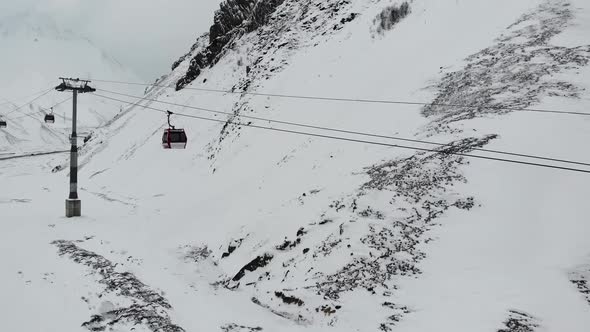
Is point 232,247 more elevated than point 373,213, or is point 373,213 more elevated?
point 373,213

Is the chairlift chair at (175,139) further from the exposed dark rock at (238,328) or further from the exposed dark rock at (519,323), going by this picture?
the exposed dark rock at (519,323)

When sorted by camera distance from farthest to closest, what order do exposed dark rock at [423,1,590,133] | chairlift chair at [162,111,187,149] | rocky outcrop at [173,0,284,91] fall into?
rocky outcrop at [173,0,284,91], chairlift chair at [162,111,187,149], exposed dark rock at [423,1,590,133]

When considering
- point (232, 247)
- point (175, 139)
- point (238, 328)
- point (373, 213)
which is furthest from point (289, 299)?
point (175, 139)

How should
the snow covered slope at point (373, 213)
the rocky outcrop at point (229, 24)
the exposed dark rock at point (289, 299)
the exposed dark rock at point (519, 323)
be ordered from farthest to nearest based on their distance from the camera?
the rocky outcrop at point (229, 24) < the exposed dark rock at point (289, 299) < the snow covered slope at point (373, 213) < the exposed dark rock at point (519, 323)

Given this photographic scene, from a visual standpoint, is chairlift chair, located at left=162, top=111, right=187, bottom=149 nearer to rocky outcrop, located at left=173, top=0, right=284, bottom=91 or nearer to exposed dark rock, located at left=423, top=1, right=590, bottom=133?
exposed dark rock, located at left=423, top=1, right=590, bottom=133

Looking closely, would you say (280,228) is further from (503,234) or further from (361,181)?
(503,234)

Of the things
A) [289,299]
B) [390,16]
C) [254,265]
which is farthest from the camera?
[390,16]

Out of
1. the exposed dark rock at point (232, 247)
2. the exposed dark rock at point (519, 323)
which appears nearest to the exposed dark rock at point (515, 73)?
the exposed dark rock at point (519, 323)

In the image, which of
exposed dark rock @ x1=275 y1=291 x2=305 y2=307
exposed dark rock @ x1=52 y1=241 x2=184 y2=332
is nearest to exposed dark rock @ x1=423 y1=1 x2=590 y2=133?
exposed dark rock @ x1=275 y1=291 x2=305 y2=307

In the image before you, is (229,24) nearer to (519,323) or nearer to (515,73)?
(515,73)
